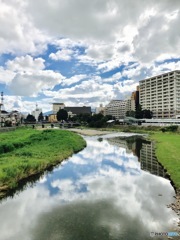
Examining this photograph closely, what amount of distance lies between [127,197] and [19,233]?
870cm

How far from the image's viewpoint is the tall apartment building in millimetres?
158375

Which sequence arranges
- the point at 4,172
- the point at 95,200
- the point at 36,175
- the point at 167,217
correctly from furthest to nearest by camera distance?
1. the point at 36,175
2. the point at 4,172
3. the point at 95,200
4. the point at 167,217

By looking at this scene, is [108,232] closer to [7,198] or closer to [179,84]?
[7,198]

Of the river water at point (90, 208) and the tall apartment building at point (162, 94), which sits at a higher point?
the tall apartment building at point (162, 94)

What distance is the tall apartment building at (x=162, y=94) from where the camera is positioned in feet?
520

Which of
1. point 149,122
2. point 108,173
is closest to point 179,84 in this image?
point 149,122

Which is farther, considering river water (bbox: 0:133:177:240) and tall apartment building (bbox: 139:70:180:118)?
tall apartment building (bbox: 139:70:180:118)

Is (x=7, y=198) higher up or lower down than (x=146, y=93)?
lower down

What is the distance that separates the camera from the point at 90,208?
16.4 metres

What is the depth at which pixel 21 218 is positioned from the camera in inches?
598

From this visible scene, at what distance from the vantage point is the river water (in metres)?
13.0

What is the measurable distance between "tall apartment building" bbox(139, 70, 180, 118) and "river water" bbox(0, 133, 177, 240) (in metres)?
134

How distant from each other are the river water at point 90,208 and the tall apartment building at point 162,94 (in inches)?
5288

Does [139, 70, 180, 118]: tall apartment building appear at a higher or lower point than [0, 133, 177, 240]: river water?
higher
